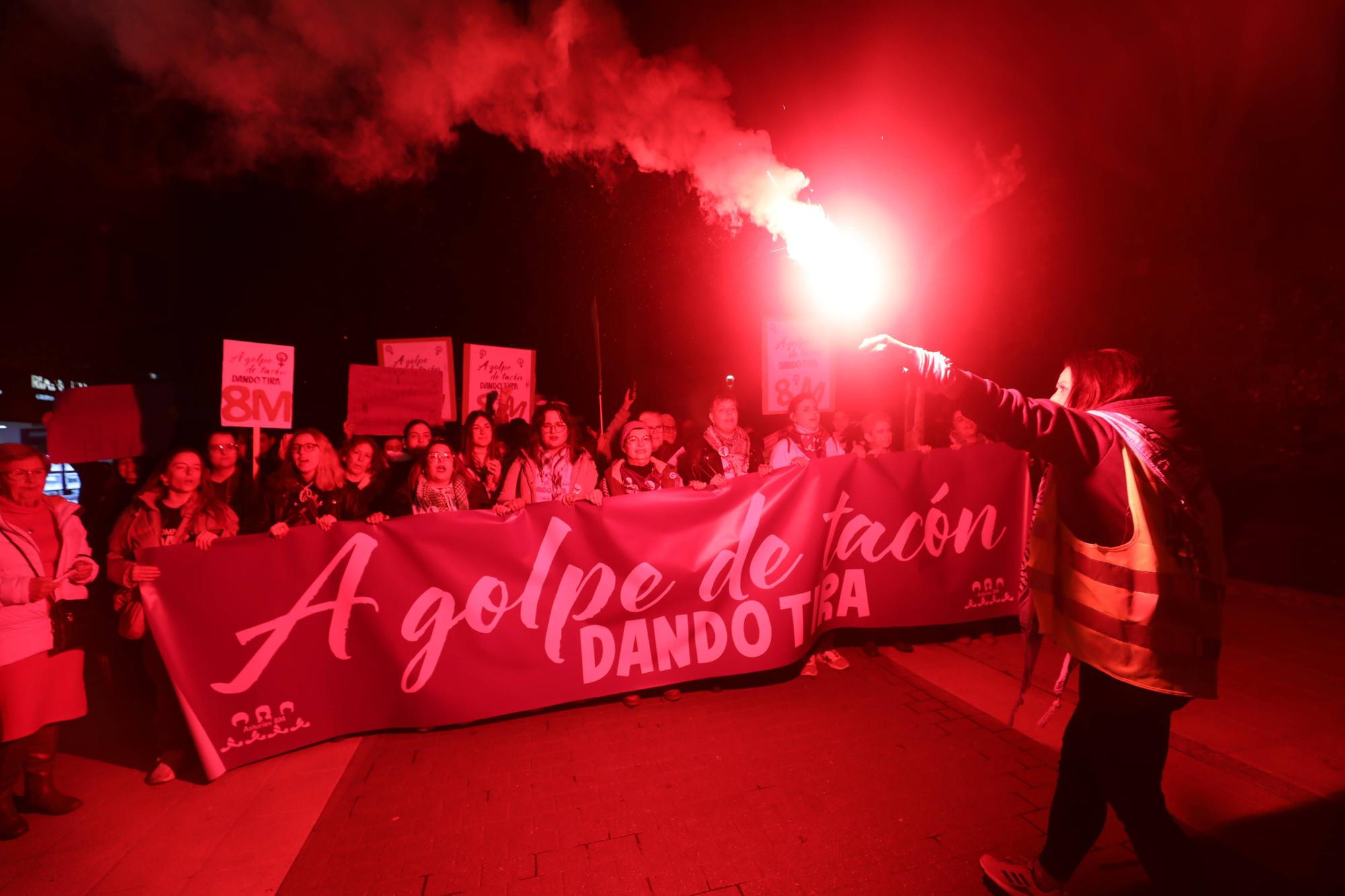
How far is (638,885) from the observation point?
7.93ft

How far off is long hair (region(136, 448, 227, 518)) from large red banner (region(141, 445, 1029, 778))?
38cm

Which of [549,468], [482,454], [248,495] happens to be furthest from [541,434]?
[248,495]

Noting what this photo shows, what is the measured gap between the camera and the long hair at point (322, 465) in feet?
14.0

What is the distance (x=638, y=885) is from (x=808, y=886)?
65 centimetres

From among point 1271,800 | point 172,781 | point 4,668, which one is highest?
point 4,668

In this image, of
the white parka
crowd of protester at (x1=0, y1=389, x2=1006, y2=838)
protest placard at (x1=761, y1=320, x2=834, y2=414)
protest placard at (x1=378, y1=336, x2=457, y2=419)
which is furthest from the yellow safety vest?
protest placard at (x1=378, y1=336, x2=457, y2=419)

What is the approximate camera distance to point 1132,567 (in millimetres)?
1840

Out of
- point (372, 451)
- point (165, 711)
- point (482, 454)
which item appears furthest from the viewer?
point (482, 454)

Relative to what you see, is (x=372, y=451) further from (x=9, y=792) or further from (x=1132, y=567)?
(x=1132, y=567)

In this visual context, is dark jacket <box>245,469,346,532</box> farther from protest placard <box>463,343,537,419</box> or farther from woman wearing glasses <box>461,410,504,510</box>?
protest placard <box>463,343,537,419</box>

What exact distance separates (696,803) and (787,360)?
167 inches

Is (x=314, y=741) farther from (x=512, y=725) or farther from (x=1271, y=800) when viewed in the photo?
(x=1271, y=800)

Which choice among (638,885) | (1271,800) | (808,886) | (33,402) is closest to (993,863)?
(808,886)

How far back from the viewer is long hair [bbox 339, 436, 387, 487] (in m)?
4.53
